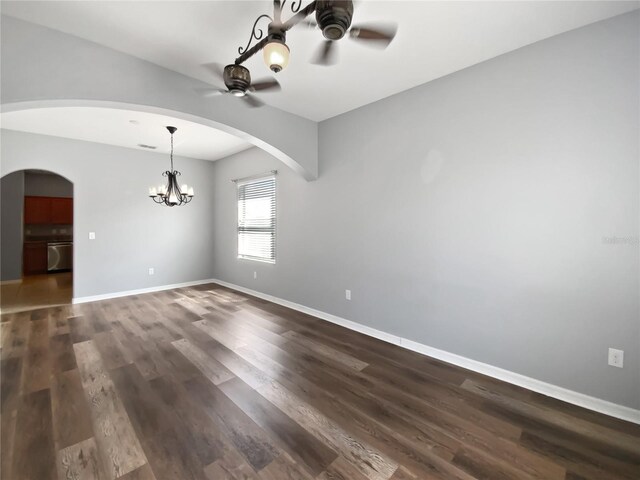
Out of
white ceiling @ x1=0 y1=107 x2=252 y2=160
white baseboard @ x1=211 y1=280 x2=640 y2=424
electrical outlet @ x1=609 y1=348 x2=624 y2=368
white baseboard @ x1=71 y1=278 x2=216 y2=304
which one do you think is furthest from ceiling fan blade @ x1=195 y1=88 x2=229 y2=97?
white baseboard @ x1=71 y1=278 x2=216 y2=304

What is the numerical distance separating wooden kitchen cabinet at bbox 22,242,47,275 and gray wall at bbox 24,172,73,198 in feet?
4.80

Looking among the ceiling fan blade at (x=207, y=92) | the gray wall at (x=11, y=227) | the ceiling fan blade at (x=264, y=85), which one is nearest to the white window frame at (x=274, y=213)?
the ceiling fan blade at (x=207, y=92)

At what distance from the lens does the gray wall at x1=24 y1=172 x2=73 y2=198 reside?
7.48 meters

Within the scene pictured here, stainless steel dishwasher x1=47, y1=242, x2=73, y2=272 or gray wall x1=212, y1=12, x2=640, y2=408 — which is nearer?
gray wall x1=212, y1=12, x2=640, y2=408

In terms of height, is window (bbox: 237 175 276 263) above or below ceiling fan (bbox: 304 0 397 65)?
below

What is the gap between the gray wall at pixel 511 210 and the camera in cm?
192

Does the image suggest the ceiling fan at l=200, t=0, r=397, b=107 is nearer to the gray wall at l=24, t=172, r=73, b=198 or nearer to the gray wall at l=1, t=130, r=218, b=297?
the gray wall at l=1, t=130, r=218, b=297

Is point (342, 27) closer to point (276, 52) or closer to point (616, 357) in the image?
point (276, 52)

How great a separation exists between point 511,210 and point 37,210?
1105 centimetres

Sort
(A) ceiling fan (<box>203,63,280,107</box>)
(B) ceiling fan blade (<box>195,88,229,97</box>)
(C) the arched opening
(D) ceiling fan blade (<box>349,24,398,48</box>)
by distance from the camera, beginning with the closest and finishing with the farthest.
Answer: (D) ceiling fan blade (<box>349,24,398,48</box>) < (A) ceiling fan (<box>203,63,280,107</box>) < (B) ceiling fan blade (<box>195,88,229,97</box>) < (C) the arched opening

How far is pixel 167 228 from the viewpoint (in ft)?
19.2

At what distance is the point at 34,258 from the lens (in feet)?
24.8

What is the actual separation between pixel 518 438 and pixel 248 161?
17.9 feet

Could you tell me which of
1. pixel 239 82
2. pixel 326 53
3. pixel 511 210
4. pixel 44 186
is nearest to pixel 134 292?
pixel 239 82
